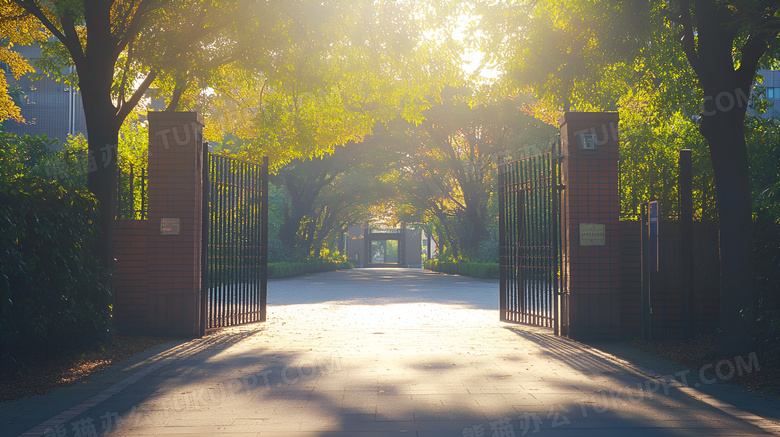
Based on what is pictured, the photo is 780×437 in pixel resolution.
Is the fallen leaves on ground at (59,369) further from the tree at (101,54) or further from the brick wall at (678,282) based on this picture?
the brick wall at (678,282)

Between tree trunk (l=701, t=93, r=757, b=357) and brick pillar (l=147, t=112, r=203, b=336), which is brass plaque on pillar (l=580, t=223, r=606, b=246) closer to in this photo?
tree trunk (l=701, t=93, r=757, b=357)

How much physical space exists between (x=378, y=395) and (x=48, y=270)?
385 cm

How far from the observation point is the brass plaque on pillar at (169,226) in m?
10.5

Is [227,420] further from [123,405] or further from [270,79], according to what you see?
[270,79]

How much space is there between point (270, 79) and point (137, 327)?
16.0 feet

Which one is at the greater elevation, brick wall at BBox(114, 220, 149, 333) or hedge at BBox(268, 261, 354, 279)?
brick wall at BBox(114, 220, 149, 333)

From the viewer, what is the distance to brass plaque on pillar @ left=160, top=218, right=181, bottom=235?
10523 millimetres

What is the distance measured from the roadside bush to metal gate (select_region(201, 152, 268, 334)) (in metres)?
2.48

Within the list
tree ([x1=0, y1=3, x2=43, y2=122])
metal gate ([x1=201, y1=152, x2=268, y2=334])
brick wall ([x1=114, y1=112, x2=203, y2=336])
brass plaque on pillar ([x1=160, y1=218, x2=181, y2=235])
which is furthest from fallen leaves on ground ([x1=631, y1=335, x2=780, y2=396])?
tree ([x1=0, y1=3, x2=43, y2=122])

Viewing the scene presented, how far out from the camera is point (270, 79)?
1247 cm

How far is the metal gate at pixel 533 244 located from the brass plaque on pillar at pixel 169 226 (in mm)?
5613

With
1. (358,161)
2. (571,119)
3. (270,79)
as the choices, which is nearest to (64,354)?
(270,79)

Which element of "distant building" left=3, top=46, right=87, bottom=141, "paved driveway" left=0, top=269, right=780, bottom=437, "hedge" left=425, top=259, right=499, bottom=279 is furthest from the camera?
"distant building" left=3, top=46, right=87, bottom=141

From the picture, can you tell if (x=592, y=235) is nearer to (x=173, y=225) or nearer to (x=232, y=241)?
(x=232, y=241)
